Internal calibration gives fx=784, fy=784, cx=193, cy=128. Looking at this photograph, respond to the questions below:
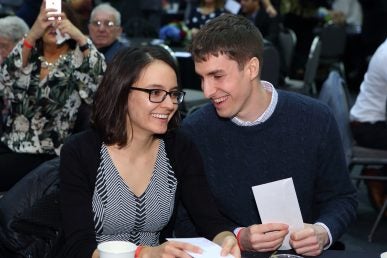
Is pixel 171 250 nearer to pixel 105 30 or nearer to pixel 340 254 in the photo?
pixel 340 254

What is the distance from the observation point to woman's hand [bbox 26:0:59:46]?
369cm

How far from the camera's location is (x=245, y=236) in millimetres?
2307

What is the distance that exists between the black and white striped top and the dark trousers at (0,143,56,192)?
1.65 metres

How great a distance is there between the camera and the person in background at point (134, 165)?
2.33m

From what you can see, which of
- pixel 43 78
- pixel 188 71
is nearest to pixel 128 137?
pixel 43 78

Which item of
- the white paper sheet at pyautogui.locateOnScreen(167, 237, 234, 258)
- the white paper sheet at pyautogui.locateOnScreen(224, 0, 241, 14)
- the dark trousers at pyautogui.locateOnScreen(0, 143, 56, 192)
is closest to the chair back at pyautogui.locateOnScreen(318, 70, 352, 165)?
the dark trousers at pyautogui.locateOnScreen(0, 143, 56, 192)

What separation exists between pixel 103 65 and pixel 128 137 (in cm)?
171

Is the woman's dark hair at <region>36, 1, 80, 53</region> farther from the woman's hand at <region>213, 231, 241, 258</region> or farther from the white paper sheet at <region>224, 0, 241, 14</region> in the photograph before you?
the white paper sheet at <region>224, 0, 241, 14</region>

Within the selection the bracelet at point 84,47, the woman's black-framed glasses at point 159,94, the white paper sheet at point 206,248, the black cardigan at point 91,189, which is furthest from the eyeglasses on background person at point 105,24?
the white paper sheet at point 206,248

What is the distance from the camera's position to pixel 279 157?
2598 millimetres

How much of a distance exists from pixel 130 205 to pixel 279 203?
1.54 ft

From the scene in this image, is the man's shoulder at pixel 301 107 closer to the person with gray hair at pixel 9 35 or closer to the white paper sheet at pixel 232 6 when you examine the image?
the person with gray hair at pixel 9 35

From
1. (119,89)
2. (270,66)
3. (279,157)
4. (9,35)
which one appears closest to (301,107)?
(279,157)

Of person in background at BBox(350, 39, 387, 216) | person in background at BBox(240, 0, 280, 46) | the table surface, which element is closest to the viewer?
the table surface
